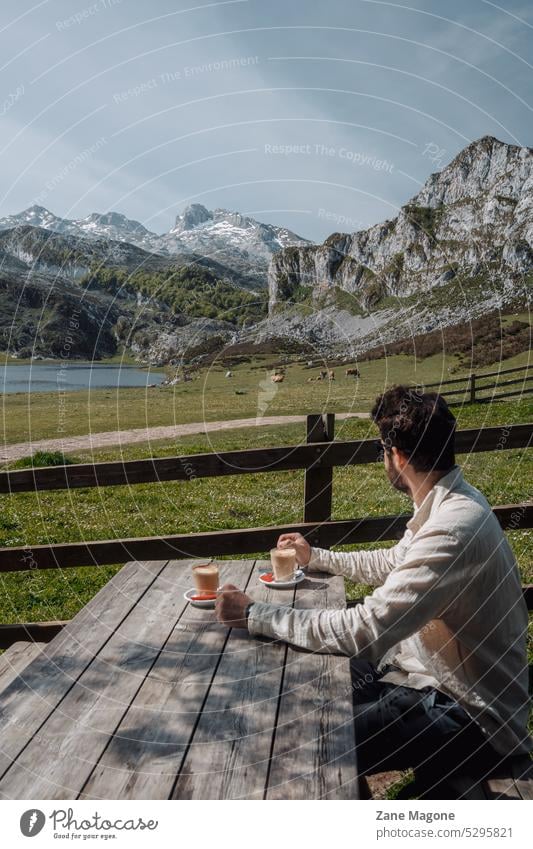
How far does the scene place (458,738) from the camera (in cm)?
292

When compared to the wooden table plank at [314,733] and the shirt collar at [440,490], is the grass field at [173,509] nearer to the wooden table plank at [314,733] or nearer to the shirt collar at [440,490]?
the shirt collar at [440,490]

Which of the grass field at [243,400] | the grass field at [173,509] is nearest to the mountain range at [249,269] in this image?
the grass field at [173,509]

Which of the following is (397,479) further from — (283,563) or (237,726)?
(237,726)

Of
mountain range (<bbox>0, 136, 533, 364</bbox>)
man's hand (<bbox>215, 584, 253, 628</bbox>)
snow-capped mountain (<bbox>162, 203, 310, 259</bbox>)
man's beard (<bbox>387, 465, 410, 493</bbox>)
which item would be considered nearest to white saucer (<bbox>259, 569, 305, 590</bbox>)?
man's hand (<bbox>215, 584, 253, 628</bbox>)

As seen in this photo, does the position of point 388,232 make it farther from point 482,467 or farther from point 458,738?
point 458,738

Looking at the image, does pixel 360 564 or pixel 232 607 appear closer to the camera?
pixel 232 607

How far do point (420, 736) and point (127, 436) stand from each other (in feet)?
77.3

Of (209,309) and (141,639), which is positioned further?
(209,309)

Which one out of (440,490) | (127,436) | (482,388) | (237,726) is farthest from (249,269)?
(127,436)

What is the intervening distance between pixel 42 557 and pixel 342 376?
25.7 m

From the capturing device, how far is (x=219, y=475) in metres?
5.06

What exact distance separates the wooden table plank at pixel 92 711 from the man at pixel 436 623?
0.44 m

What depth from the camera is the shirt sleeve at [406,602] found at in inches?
105
